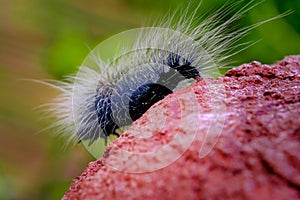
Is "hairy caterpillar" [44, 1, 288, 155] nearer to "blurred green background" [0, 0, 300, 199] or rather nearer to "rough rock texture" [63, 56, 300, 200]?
"rough rock texture" [63, 56, 300, 200]

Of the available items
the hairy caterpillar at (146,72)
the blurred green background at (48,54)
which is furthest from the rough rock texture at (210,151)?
the blurred green background at (48,54)

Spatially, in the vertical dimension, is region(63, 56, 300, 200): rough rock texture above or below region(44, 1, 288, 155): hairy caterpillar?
below

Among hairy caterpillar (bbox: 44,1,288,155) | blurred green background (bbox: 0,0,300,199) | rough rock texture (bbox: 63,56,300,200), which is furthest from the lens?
blurred green background (bbox: 0,0,300,199)

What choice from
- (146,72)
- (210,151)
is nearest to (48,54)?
(146,72)

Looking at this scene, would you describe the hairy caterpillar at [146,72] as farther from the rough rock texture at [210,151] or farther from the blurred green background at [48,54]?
the blurred green background at [48,54]

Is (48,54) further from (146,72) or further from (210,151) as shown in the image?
(210,151)

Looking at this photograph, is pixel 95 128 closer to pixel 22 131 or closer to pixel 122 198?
pixel 122 198

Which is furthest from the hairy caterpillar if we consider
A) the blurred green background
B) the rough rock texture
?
the blurred green background
